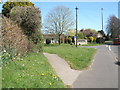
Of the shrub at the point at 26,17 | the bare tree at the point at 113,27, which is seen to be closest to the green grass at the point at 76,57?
the shrub at the point at 26,17

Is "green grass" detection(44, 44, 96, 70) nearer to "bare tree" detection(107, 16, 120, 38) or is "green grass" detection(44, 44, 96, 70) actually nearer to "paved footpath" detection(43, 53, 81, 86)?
"paved footpath" detection(43, 53, 81, 86)

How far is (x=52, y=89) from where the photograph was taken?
479 centimetres

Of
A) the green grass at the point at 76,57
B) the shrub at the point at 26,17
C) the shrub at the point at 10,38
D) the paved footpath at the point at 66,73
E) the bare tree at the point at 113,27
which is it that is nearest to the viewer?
the paved footpath at the point at 66,73

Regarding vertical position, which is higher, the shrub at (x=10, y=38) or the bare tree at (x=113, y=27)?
the bare tree at (x=113, y=27)

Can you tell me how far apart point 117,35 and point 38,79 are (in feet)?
189

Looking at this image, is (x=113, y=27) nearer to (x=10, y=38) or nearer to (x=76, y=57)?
(x=76, y=57)

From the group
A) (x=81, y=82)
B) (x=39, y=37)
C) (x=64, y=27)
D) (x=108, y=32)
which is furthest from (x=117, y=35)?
(x=81, y=82)

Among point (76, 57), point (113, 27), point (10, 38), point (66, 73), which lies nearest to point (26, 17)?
point (10, 38)

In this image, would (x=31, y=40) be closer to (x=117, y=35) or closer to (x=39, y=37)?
(x=39, y=37)

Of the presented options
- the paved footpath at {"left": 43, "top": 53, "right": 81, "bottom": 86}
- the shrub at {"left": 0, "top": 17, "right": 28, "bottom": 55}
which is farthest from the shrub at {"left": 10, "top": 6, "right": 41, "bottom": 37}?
the paved footpath at {"left": 43, "top": 53, "right": 81, "bottom": 86}

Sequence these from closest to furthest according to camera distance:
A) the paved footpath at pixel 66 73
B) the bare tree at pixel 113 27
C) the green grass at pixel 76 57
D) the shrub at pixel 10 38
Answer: the paved footpath at pixel 66 73 < the shrub at pixel 10 38 < the green grass at pixel 76 57 < the bare tree at pixel 113 27

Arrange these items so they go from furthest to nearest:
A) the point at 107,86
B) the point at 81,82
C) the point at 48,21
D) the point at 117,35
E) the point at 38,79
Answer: the point at 117,35 < the point at 48,21 < the point at 81,82 < the point at 107,86 < the point at 38,79

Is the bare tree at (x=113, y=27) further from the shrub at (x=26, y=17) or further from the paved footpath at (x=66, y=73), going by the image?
the paved footpath at (x=66, y=73)

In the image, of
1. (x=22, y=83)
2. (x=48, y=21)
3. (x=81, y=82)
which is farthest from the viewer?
(x=48, y=21)
